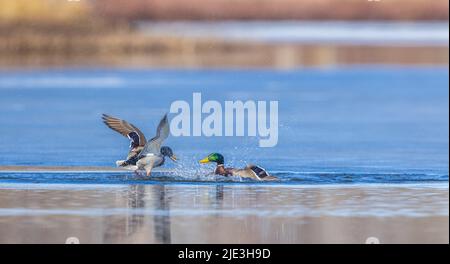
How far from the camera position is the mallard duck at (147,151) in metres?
10.0

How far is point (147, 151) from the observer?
1009 cm

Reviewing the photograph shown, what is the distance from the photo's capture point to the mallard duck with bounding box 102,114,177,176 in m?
10.0

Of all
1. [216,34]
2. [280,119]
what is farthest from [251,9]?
[280,119]

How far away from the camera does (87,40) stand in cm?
3341

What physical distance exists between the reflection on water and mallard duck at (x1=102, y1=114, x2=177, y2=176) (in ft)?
0.77

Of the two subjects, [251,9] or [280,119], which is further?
[251,9]

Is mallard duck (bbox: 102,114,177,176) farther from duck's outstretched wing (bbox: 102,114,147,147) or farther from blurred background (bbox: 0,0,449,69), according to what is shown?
blurred background (bbox: 0,0,449,69)

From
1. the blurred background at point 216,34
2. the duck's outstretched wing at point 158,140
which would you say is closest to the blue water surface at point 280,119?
the duck's outstretched wing at point 158,140

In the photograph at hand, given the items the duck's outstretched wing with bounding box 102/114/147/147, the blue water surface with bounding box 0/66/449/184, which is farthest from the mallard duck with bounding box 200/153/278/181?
the duck's outstretched wing with bounding box 102/114/147/147

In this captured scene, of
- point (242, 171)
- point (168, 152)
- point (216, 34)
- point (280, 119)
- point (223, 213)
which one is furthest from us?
point (216, 34)

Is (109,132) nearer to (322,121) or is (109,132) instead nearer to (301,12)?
(322,121)

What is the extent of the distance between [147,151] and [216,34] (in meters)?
26.9

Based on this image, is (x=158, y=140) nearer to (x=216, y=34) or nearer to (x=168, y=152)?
(x=168, y=152)
